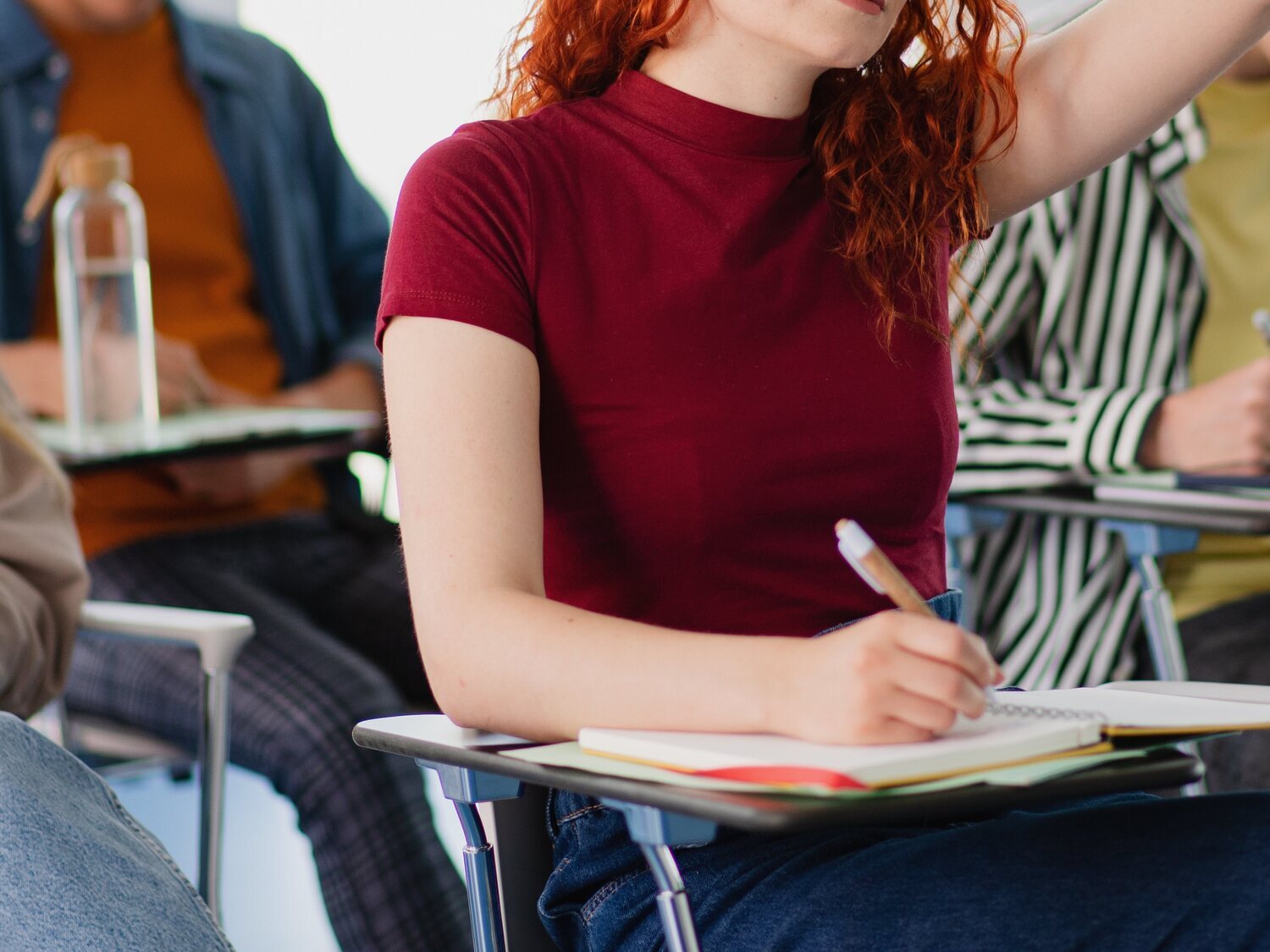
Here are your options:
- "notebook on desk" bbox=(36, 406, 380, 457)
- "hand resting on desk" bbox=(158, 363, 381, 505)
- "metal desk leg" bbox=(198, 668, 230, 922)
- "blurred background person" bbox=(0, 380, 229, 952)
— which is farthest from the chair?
"hand resting on desk" bbox=(158, 363, 381, 505)

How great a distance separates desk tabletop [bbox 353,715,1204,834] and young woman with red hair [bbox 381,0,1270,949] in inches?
2.5

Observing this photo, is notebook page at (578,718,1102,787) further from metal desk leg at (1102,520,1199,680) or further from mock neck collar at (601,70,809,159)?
metal desk leg at (1102,520,1199,680)

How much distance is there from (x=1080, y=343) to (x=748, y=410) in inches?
33.4

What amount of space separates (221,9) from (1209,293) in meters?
2.55

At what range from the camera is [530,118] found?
1.09 metres

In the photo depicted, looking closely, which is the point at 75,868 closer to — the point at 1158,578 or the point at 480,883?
the point at 480,883

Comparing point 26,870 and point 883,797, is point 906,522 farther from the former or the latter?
point 26,870

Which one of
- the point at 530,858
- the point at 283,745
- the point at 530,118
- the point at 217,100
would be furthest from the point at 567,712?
the point at 217,100

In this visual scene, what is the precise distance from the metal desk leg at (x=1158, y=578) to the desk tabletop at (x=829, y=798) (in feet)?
2.72

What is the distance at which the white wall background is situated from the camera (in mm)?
3797

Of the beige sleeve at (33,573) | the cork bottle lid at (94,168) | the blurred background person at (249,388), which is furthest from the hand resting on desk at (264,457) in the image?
the beige sleeve at (33,573)

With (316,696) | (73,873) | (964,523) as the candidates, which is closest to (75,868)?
(73,873)

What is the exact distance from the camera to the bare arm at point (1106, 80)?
3.61ft

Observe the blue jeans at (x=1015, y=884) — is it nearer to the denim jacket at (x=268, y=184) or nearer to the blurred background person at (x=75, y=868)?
the blurred background person at (x=75, y=868)
